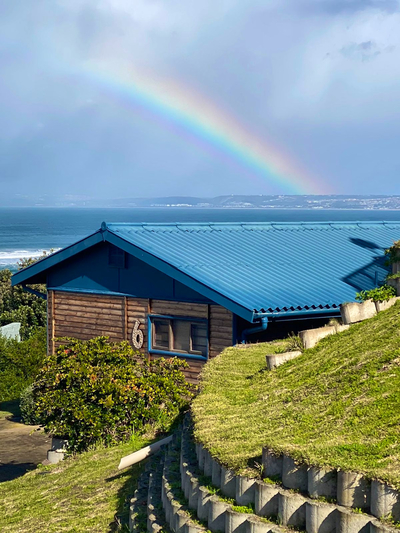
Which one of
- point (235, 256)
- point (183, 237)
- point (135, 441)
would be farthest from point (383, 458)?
point (183, 237)

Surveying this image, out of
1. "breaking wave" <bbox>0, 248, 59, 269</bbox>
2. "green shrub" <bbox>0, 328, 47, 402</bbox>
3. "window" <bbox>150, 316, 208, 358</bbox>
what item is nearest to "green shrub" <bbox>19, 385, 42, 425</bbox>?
"green shrub" <bbox>0, 328, 47, 402</bbox>

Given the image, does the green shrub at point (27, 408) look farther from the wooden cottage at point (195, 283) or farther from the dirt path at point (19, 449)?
the wooden cottage at point (195, 283)

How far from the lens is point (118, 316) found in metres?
20.9

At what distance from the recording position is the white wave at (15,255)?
124 meters

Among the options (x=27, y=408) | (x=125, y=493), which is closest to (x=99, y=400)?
(x=125, y=493)

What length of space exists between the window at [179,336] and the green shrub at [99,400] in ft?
7.87

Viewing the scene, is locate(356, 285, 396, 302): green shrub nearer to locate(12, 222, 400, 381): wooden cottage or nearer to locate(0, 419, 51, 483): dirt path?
locate(12, 222, 400, 381): wooden cottage

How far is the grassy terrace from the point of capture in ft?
22.6

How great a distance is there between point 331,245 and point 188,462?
54.1 feet

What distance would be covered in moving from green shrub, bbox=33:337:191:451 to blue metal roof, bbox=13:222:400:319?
9.12 feet

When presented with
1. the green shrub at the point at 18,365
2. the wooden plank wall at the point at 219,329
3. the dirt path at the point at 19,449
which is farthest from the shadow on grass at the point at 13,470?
the green shrub at the point at 18,365

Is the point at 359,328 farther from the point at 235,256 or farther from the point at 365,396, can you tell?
the point at 235,256

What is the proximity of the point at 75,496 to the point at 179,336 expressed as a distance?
27.1 feet

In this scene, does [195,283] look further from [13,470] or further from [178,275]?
[13,470]
